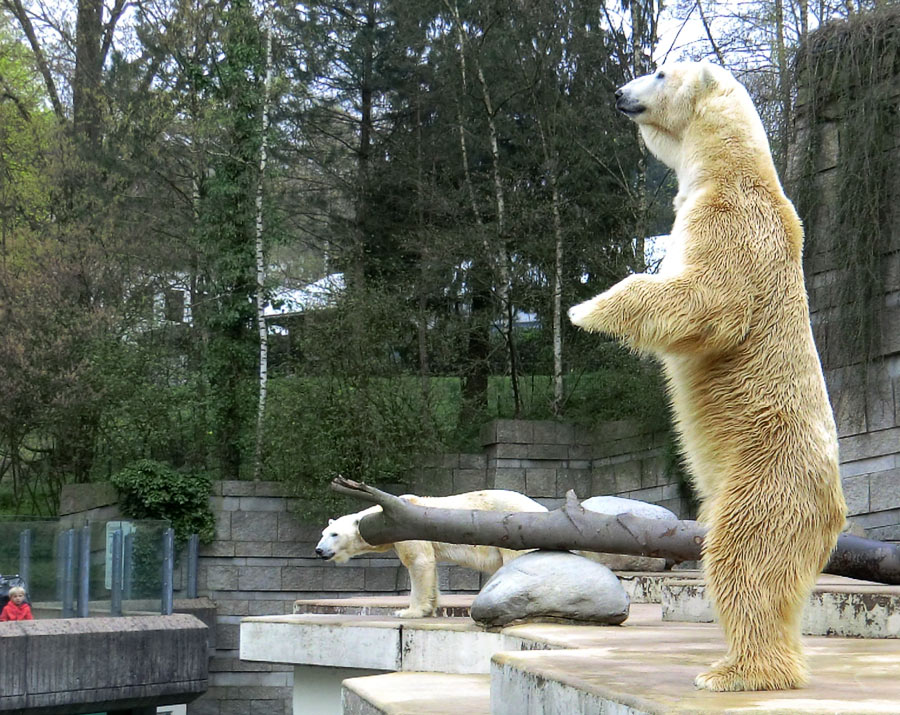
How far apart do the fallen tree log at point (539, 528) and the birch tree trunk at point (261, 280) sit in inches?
361

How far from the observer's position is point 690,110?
3203 mm

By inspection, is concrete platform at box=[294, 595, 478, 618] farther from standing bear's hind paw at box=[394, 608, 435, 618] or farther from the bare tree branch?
the bare tree branch

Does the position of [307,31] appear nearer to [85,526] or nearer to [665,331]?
[85,526]

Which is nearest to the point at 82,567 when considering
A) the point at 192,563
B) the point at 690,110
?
the point at 192,563

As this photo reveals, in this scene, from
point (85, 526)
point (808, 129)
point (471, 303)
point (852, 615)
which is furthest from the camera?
point (471, 303)

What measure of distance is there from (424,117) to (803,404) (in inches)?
577

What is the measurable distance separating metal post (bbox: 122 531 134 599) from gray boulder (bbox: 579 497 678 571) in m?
6.12

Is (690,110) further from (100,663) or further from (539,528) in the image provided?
(100,663)

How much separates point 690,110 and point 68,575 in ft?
34.7

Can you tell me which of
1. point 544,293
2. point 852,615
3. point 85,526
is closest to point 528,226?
point 544,293

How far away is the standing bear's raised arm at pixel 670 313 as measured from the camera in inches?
110

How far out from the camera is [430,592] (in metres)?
6.99

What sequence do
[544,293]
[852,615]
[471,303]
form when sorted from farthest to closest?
1. [471,303]
2. [544,293]
3. [852,615]

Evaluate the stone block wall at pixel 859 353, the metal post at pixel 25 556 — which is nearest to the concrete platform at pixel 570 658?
the stone block wall at pixel 859 353
